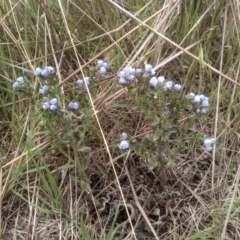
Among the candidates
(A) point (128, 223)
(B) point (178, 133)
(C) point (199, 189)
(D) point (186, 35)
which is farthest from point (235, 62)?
(A) point (128, 223)

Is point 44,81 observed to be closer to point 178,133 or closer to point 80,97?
point 80,97

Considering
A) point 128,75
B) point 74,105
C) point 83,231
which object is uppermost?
point 128,75

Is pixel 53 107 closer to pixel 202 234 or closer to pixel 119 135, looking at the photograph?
pixel 119 135

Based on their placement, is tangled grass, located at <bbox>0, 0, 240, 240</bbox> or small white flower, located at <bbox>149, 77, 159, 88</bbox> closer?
small white flower, located at <bbox>149, 77, 159, 88</bbox>

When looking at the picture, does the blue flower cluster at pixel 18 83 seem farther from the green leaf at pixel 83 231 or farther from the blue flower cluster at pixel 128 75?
the green leaf at pixel 83 231

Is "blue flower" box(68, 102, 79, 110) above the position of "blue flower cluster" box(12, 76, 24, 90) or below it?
below

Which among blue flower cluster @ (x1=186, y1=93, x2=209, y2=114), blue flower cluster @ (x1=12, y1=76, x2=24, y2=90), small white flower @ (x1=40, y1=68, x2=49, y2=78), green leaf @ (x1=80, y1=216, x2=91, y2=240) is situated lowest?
green leaf @ (x1=80, y1=216, x2=91, y2=240)

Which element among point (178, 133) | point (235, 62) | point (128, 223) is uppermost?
point (235, 62)

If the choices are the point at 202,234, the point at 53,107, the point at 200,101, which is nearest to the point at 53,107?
the point at 53,107

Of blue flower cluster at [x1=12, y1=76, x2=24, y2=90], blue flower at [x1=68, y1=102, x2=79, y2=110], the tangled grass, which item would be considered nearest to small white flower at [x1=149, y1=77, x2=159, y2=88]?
the tangled grass

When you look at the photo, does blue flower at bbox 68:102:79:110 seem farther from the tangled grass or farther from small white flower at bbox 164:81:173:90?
small white flower at bbox 164:81:173:90

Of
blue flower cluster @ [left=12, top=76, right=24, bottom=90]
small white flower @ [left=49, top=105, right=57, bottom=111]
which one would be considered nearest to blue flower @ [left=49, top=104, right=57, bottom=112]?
small white flower @ [left=49, top=105, right=57, bottom=111]
